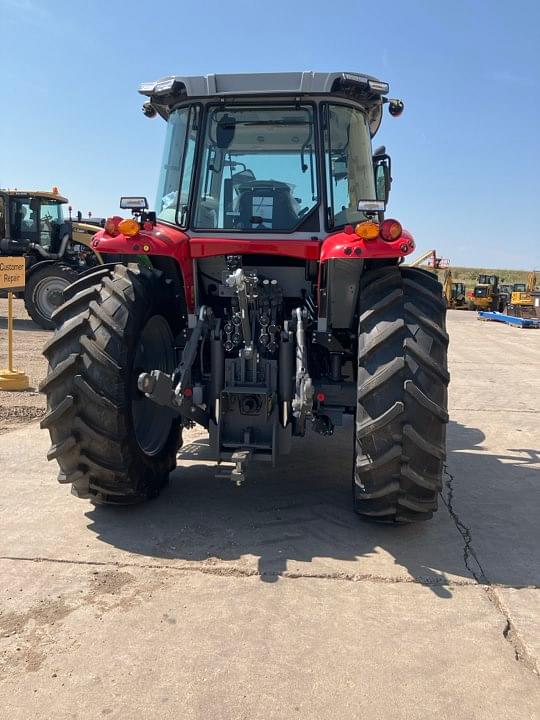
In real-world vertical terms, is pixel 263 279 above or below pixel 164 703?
above

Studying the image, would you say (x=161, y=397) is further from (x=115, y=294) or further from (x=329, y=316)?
(x=329, y=316)

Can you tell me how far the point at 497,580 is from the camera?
10.7 feet

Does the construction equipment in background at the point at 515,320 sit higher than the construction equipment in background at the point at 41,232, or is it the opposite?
the construction equipment in background at the point at 41,232

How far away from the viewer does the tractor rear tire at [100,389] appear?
361cm

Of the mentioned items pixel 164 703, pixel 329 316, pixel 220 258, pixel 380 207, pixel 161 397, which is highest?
pixel 380 207

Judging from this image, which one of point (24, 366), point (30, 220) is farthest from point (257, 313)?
point (30, 220)

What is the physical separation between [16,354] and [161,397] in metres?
8.01

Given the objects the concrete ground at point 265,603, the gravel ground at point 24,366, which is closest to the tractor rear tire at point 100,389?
the concrete ground at point 265,603

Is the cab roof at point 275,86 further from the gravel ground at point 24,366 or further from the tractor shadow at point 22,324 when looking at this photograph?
the tractor shadow at point 22,324

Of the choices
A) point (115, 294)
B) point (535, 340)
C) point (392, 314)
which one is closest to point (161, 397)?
point (115, 294)

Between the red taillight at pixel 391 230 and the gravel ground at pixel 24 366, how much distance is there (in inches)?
171

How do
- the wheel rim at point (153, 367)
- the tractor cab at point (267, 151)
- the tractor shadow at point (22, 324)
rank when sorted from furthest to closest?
the tractor shadow at point (22, 324), the wheel rim at point (153, 367), the tractor cab at point (267, 151)

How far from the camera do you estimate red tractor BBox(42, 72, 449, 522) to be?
11.5 ft

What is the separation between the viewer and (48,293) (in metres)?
14.0
